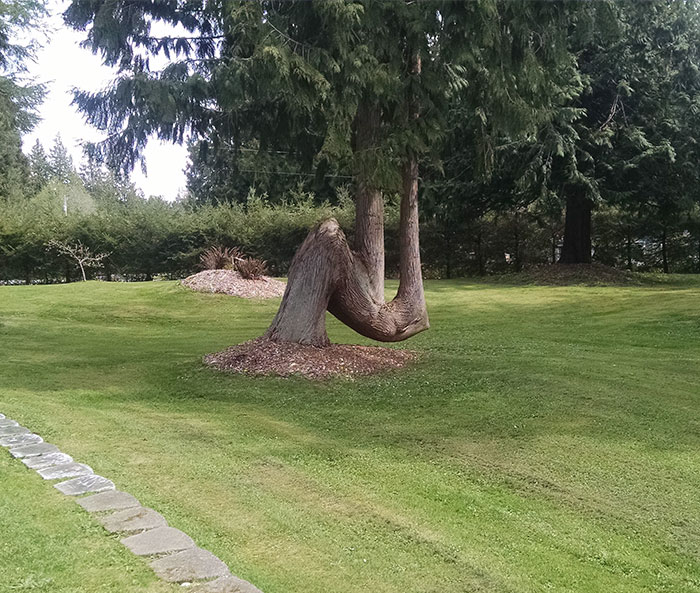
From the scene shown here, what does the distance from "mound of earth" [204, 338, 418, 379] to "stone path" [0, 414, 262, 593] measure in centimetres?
269

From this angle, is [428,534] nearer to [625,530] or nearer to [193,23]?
[625,530]

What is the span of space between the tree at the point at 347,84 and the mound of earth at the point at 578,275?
34.0 ft

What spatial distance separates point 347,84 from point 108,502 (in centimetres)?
478

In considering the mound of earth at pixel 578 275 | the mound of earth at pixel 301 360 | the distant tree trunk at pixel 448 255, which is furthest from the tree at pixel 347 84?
the distant tree trunk at pixel 448 255

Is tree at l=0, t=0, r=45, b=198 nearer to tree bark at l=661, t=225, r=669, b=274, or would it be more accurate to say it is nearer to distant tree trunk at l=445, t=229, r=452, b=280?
distant tree trunk at l=445, t=229, r=452, b=280

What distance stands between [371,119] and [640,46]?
12.3 m

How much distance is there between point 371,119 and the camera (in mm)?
7340

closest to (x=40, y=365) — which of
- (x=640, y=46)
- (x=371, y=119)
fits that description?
(x=371, y=119)

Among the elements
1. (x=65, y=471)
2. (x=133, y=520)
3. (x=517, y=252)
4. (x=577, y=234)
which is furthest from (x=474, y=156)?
(x=133, y=520)

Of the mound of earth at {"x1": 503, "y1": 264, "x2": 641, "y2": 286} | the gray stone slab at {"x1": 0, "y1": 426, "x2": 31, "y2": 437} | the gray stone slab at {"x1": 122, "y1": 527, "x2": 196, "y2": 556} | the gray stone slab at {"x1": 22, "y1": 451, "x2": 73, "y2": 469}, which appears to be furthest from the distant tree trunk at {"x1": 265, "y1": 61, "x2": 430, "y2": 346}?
the mound of earth at {"x1": 503, "y1": 264, "x2": 641, "y2": 286}

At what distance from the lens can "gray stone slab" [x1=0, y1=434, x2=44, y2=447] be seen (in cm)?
410

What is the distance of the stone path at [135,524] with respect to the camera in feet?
8.00

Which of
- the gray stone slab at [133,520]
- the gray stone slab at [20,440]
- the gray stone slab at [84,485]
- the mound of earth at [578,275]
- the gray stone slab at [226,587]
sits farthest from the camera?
the mound of earth at [578,275]

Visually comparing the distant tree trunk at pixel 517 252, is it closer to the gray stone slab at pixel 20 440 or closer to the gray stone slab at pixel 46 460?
the gray stone slab at pixel 20 440
